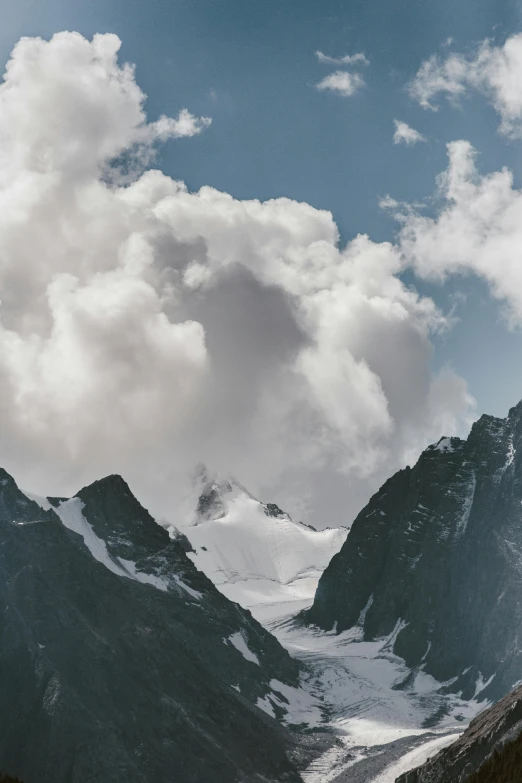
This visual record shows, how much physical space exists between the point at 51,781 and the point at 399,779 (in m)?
69.2

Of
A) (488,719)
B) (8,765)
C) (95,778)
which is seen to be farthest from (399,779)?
(8,765)

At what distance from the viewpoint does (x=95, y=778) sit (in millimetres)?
198750

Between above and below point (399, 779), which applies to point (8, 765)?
above

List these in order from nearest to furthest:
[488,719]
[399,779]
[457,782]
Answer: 1. [457,782]
2. [488,719]
3. [399,779]

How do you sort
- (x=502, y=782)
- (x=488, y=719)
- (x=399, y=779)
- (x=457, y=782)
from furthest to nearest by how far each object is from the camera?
(x=399, y=779), (x=488, y=719), (x=457, y=782), (x=502, y=782)

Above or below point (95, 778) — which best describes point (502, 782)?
below

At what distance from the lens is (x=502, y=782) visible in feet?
332

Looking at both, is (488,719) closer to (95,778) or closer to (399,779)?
(399,779)

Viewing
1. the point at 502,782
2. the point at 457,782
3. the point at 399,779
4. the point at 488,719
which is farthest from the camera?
the point at 399,779

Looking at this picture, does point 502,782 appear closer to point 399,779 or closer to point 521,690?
point 521,690

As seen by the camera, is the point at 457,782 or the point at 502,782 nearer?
the point at 502,782

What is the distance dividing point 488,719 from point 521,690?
8.18 m

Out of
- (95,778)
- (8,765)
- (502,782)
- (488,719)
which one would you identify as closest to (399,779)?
(488,719)

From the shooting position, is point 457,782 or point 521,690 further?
point 521,690
